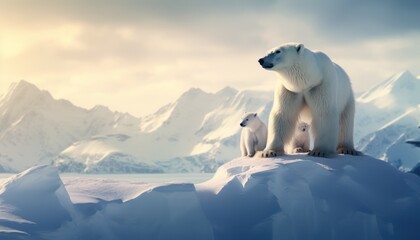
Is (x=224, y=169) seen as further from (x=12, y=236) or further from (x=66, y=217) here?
(x=12, y=236)

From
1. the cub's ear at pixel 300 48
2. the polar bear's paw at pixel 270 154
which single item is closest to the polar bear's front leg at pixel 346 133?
the polar bear's paw at pixel 270 154

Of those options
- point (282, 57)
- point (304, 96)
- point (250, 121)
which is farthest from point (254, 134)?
point (282, 57)

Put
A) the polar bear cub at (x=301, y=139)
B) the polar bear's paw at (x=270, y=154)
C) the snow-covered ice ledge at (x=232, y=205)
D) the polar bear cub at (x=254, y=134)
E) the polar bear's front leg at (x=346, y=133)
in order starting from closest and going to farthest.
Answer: the snow-covered ice ledge at (x=232, y=205) → the polar bear's paw at (x=270, y=154) → the polar bear's front leg at (x=346, y=133) → the polar bear cub at (x=301, y=139) → the polar bear cub at (x=254, y=134)

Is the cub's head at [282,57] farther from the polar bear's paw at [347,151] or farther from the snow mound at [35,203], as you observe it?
the snow mound at [35,203]

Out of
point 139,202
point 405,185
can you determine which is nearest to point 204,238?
point 139,202

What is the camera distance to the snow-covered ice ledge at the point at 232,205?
9.23 metres

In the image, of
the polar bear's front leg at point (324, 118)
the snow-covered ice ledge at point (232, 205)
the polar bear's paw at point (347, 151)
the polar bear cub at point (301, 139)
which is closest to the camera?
the snow-covered ice ledge at point (232, 205)

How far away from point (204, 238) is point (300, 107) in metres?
3.71

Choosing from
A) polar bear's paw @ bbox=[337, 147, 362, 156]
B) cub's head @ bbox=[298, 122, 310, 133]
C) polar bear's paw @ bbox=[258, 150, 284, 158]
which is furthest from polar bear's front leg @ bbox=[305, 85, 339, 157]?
cub's head @ bbox=[298, 122, 310, 133]

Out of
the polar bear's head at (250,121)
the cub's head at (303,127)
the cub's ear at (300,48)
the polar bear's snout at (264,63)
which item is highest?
the cub's ear at (300,48)

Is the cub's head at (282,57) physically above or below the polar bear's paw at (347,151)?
above

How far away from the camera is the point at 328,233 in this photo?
10.1 m

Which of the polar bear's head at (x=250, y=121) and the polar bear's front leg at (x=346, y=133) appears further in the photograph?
the polar bear's head at (x=250, y=121)

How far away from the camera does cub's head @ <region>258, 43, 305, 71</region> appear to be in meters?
10.8
